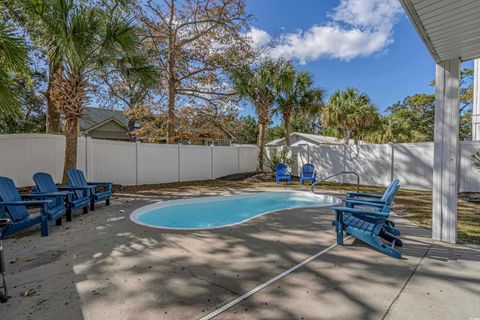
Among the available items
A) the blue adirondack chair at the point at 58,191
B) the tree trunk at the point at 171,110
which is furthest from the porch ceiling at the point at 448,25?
the tree trunk at the point at 171,110

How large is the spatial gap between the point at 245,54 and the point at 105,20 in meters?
7.97

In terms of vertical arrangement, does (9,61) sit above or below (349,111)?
below

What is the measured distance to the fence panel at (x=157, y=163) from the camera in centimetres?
1077

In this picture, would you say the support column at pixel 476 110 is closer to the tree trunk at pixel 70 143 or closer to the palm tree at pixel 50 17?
the palm tree at pixel 50 17

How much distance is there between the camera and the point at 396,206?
694 cm

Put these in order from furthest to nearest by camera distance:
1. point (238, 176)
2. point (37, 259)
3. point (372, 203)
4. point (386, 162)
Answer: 1. point (238, 176)
2. point (386, 162)
3. point (372, 203)
4. point (37, 259)

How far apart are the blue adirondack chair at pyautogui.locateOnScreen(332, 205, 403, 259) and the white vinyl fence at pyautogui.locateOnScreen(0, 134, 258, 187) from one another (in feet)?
28.4

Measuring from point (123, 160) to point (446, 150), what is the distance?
10112mm

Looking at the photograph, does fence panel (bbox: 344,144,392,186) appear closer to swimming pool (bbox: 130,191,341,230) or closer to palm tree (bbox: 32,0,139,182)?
swimming pool (bbox: 130,191,341,230)

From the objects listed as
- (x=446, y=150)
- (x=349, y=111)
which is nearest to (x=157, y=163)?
(x=446, y=150)

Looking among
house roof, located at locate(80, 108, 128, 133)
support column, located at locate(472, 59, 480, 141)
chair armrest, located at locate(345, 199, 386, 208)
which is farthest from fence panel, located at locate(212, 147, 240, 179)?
support column, located at locate(472, 59, 480, 141)

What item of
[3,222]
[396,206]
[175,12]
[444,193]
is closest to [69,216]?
[3,222]

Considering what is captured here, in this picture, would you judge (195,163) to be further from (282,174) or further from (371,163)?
(371,163)

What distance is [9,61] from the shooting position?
18.2 ft
